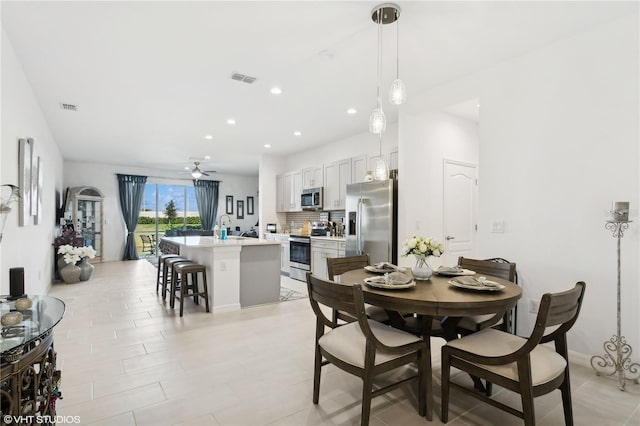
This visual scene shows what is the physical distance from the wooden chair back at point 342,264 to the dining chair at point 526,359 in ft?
3.93

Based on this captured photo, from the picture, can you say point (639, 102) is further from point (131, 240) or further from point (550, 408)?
point (131, 240)

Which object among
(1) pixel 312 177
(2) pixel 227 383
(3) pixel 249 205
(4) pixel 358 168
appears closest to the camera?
(2) pixel 227 383

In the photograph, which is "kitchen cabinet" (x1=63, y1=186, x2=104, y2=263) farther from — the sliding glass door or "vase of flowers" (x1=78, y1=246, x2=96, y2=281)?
"vase of flowers" (x1=78, y1=246, x2=96, y2=281)

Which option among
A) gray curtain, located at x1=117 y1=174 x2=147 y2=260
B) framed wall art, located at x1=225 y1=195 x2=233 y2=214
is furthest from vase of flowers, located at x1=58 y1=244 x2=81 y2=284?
framed wall art, located at x1=225 y1=195 x2=233 y2=214

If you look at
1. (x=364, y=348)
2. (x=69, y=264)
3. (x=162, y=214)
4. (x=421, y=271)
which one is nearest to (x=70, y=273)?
(x=69, y=264)

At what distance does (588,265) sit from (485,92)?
6.34 ft

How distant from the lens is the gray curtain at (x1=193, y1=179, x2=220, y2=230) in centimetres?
1082

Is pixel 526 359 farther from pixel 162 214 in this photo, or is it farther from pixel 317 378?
pixel 162 214

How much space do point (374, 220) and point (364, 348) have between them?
9.69ft

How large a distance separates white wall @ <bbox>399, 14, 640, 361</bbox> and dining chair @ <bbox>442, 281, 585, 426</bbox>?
3.83ft

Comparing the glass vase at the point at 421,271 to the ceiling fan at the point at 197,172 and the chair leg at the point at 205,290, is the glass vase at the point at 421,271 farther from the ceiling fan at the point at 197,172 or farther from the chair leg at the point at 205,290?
the ceiling fan at the point at 197,172

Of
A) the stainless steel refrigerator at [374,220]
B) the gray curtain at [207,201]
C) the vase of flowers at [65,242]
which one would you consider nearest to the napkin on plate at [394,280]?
the stainless steel refrigerator at [374,220]

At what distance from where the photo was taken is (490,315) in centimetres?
250

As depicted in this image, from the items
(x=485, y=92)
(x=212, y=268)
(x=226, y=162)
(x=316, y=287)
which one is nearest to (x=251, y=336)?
(x=212, y=268)
